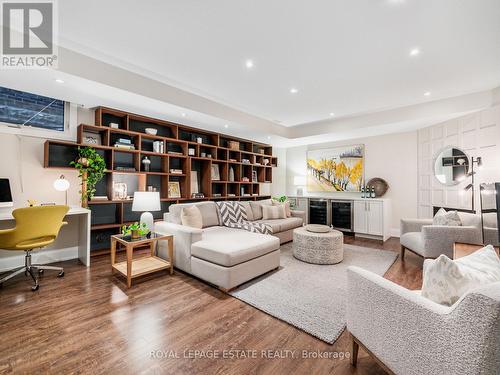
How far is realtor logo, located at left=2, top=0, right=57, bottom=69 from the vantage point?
203 cm

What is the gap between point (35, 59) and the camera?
2389 millimetres

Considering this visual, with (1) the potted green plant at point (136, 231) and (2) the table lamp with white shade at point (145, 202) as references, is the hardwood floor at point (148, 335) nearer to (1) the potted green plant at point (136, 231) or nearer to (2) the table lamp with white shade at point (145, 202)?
(1) the potted green plant at point (136, 231)

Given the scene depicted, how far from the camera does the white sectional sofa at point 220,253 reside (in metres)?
2.38

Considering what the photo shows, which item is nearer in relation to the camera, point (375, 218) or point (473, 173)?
point (473, 173)

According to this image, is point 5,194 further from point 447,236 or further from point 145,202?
point 447,236

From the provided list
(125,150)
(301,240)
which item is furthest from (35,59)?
(301,240)

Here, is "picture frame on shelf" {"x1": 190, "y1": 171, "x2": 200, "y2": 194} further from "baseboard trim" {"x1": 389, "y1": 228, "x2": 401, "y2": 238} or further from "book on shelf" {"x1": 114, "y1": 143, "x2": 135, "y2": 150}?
"baseboard trim" {"x1": 389, "y1": 228, "x2": 401, "y2": 238}

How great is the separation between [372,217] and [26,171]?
600 cm

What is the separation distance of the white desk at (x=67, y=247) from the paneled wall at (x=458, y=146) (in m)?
5.82

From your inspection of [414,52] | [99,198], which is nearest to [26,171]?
[99,198]

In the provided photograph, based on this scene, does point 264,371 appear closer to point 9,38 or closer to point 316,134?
point 9,38

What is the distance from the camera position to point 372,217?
4793mm

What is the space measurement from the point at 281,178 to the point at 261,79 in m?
4.10

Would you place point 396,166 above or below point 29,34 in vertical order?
below
